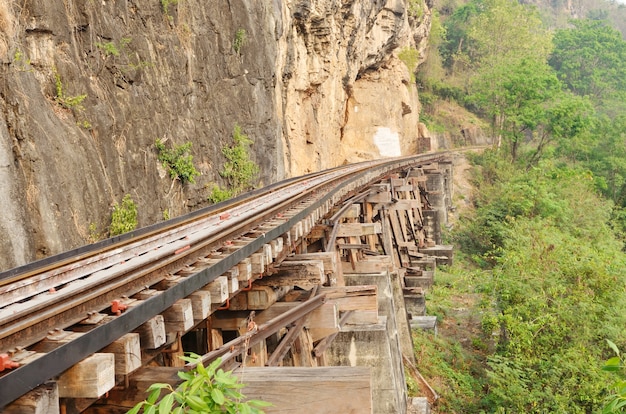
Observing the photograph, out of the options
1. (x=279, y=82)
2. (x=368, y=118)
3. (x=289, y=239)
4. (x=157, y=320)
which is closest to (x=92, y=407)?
(x=157, y=320)

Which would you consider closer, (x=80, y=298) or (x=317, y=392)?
(x=317, y=392)

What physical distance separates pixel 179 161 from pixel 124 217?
2.80 metres

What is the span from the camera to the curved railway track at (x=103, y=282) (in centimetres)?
233

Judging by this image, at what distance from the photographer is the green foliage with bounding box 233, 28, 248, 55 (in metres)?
16.9

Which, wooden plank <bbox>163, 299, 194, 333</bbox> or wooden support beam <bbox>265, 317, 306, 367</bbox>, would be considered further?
wooden support beam <bbox>265, 317, 306, 367</bbox>

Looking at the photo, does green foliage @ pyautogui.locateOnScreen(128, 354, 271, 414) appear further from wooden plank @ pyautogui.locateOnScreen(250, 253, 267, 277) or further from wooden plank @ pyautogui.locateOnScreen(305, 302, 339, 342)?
wooden plank @ pyautogui.locateOnScreen(305, 302, 339, 342)

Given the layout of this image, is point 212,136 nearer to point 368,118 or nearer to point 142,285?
point 142,285

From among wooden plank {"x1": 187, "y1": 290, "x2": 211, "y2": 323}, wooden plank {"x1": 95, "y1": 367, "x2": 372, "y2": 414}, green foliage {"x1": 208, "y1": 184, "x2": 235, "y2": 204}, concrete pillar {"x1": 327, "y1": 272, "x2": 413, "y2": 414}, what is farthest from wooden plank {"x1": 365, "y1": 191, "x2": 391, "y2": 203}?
wooden plank {"x1": 95, "y1": 367, "x2": 372, "y2": 414}

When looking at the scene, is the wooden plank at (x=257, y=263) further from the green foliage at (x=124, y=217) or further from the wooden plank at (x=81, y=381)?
the green foliage at (x=124, y=217)

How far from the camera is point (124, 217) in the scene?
9.84 metres

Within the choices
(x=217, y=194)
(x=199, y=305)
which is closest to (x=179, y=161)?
(x=217, y=194)

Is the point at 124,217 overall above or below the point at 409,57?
below

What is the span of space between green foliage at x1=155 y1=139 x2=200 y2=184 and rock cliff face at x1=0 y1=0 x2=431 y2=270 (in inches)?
Result: 6.8

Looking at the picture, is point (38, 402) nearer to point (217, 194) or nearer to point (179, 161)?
point (179, 161)
